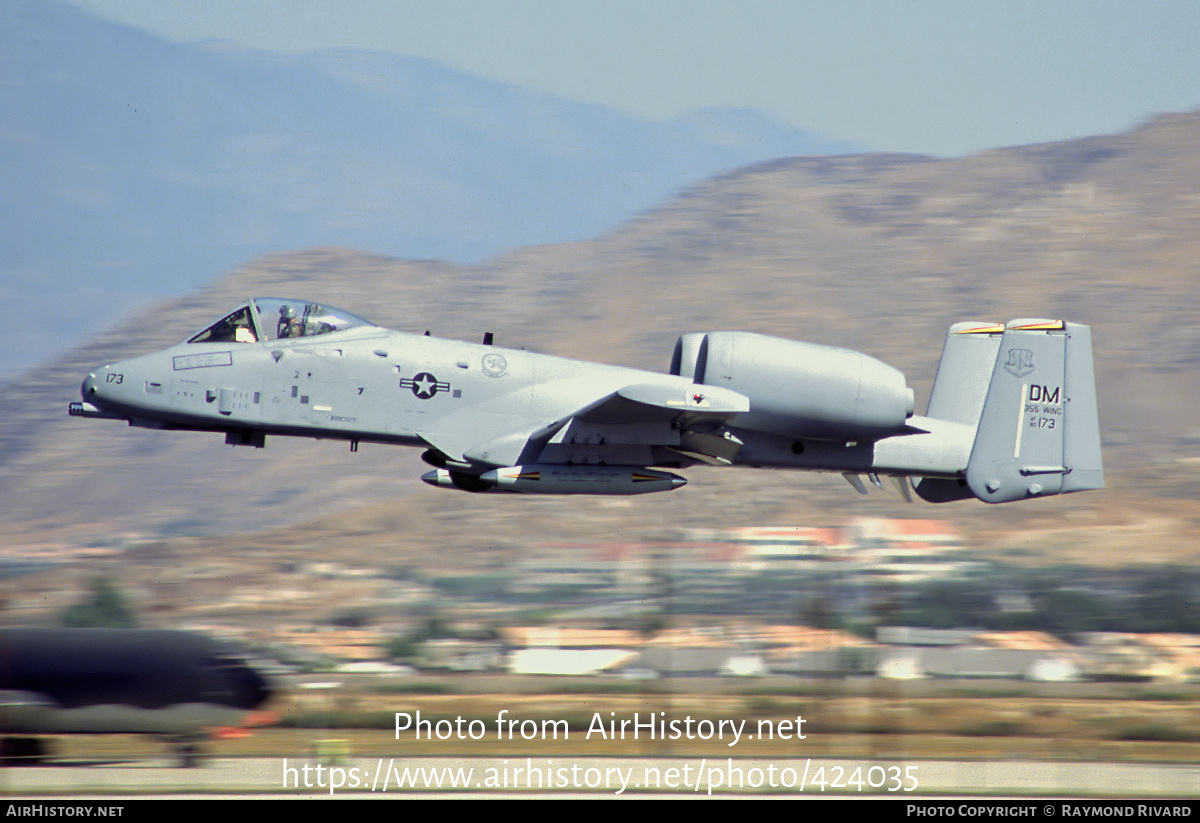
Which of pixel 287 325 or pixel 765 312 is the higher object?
pixel 765 312

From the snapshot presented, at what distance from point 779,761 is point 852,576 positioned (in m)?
19.6

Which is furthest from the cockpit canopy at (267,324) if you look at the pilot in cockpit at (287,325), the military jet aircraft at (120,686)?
the military jet aircraft at (120,686)

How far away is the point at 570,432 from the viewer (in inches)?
640

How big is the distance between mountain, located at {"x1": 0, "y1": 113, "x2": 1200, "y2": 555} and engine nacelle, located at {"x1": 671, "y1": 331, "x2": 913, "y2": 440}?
37.7 meters

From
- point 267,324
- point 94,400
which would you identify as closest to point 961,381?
point 267,324

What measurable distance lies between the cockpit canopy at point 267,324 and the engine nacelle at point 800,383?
4771 millimetres

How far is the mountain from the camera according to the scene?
62.8 m

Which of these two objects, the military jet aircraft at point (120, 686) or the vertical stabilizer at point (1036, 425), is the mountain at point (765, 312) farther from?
the military jet aircraft at point (120, 686)

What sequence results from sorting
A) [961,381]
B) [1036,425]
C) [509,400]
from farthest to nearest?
1. [961,381]
2. [1036,425]
3. [509,400]

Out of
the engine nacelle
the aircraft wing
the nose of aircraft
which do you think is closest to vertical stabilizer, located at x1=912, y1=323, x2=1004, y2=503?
the engine nacelle

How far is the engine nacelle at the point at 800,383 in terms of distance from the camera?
16.1 m

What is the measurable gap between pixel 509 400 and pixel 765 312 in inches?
2969

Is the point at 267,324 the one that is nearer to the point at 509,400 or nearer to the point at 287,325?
the point at 287,325

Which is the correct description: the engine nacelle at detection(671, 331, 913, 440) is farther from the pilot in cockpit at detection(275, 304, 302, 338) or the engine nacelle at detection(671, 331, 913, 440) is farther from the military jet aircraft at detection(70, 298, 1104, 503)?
the pilot in cockpit at detection(275, 304, 302, 338)
